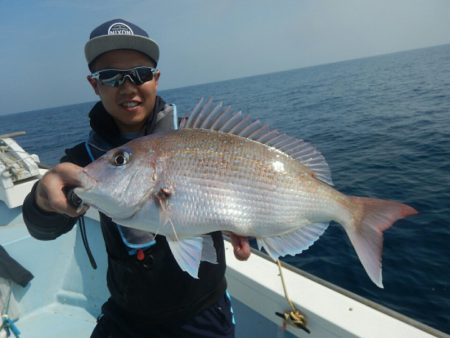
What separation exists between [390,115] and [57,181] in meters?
18.2

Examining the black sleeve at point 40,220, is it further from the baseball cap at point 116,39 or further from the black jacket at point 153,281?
the baseball cap at point 116,39

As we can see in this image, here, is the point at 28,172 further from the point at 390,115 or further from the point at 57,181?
the point at 390,115

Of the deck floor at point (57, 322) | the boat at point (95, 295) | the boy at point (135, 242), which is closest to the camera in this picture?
the boy at point (135, 242)

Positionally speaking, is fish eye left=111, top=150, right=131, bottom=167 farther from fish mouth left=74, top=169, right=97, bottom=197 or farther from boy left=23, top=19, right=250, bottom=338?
boy left=23, top=19, right=250, bottom=338

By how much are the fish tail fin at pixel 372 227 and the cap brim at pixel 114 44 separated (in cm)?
161

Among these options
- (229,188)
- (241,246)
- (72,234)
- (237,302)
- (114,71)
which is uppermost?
(114,71)

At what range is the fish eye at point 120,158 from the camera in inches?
73.8

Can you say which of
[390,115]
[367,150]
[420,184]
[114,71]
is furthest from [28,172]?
[390,115]

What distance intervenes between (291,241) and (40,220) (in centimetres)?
155

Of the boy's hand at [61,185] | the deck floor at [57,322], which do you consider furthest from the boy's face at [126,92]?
the deck floor at [57,322]

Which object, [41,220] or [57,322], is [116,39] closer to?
[41,220]

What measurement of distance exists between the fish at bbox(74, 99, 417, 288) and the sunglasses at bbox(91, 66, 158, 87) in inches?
17.6

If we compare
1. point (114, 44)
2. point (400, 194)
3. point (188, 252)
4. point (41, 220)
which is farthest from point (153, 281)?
point (400, 194)

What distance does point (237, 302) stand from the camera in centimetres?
336
